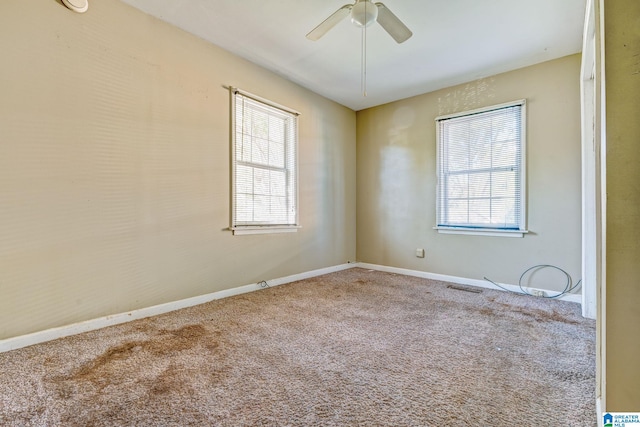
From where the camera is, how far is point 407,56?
10.6 feet

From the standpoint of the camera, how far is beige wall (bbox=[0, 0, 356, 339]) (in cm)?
196

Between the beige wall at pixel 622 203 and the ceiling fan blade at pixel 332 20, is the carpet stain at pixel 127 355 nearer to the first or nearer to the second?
the beige wall at pixel 622 203

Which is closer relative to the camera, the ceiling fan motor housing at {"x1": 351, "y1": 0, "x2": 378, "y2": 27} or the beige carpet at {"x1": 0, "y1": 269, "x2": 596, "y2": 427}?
the beige carpet at {"x1": 0, "y1": 269, "x2": 596, "y2": 427}

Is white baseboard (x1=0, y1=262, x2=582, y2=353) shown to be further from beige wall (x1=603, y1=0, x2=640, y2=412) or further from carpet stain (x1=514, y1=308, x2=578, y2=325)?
beige wall (x1=603, y1=0, x2=640, y2=412)

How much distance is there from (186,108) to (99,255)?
149cm

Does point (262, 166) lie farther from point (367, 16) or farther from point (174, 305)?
point (367, 16)

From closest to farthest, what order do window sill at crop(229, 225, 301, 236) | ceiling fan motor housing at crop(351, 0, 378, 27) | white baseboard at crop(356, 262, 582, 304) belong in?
ceiling fan motor housing at crop(351, 0, 378, 27) < white baseboard at crop(356, 262, 582, 304) < window sill at crop(229, 225, 301, 236)

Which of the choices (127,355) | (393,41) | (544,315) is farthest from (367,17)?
(544,315)

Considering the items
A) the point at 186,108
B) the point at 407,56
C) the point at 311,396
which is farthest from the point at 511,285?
the point at 186,108

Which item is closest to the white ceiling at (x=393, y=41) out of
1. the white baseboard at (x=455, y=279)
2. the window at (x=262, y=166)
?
the window at (x=262, y=166)

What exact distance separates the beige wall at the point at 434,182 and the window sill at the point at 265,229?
1.51 m

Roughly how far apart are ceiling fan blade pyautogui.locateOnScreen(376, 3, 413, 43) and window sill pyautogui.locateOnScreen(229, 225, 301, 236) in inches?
91.5

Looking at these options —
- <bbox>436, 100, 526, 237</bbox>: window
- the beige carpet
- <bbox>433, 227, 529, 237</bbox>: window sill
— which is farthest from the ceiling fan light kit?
<bbox>433, 227, 529, 237</bbox>: window sill

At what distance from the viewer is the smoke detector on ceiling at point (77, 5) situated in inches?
83.8
